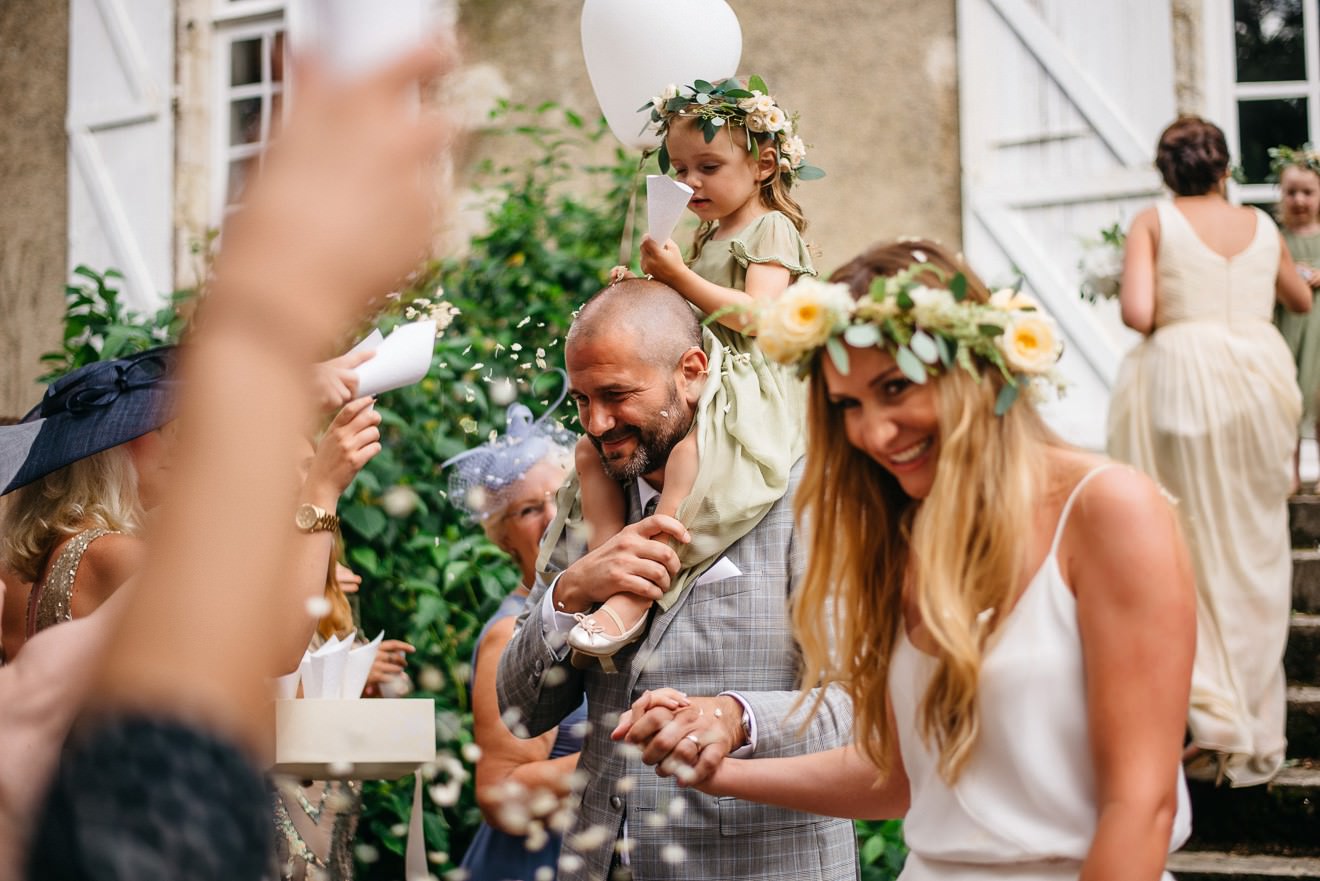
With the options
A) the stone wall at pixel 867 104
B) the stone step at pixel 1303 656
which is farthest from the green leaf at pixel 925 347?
the stone wall at pixel 867 104

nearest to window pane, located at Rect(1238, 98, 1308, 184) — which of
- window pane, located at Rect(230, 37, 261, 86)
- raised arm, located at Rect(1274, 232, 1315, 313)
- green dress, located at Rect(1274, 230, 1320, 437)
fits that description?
green dress, located at Rect(1274, 230, 1320, 437)

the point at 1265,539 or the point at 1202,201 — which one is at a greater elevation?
the point at 1202,201

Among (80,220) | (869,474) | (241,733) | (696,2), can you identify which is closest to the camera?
(241,733)

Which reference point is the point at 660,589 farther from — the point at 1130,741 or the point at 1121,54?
the point at 1121,54

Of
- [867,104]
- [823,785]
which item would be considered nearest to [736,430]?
[823,785]

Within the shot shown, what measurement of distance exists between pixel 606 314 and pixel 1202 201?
3805 mm

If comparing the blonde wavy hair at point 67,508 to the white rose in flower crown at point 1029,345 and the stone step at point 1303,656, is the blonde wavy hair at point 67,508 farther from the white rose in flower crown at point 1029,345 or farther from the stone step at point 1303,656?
the stone step at point 1303,656

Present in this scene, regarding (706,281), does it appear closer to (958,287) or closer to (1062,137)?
(958,287)

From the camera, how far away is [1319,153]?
6672 millimetres

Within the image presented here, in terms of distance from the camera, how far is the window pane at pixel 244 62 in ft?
29.8

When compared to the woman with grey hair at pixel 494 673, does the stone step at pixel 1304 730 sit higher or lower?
lower

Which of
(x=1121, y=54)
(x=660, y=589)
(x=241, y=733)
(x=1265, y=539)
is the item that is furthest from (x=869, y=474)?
(x=1121, y=54)

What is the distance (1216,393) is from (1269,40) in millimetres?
3584

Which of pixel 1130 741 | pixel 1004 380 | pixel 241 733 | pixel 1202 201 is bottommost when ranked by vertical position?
pixel 1130 741
